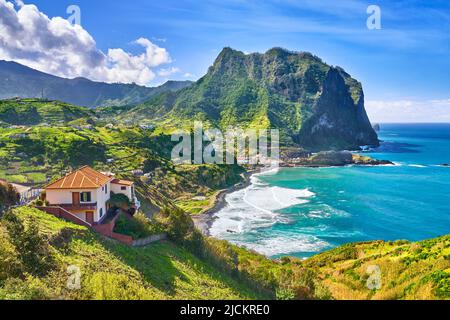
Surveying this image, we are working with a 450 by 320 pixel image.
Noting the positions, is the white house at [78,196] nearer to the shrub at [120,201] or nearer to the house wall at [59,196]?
the house wall at [59,196]

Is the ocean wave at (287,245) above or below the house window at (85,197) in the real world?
below

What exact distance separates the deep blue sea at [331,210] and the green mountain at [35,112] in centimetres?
9434

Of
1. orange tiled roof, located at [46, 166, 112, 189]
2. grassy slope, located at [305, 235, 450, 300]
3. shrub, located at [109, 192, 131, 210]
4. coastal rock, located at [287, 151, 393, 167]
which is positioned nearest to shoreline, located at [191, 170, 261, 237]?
shrub, located at [109, 192, 131, 210]

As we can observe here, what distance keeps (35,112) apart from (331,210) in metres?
135

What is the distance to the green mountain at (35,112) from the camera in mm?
149000

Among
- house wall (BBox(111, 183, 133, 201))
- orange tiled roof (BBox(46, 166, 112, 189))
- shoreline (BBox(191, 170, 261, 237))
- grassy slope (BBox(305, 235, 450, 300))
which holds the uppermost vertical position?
orange tiled roof (BBox(46, 166, 112, 189))

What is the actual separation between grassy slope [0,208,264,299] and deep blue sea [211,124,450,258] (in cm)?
3112

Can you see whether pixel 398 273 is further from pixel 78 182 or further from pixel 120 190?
pixel 78 182

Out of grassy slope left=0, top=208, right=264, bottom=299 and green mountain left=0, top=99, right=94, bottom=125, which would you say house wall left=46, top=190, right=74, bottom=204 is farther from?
green mountain left=0, top=99, right=94, bottom=125

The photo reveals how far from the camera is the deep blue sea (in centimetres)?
6450

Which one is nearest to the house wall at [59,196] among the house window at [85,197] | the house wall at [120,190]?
the house window at [85,197]

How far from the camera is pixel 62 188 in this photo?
1221 inches
